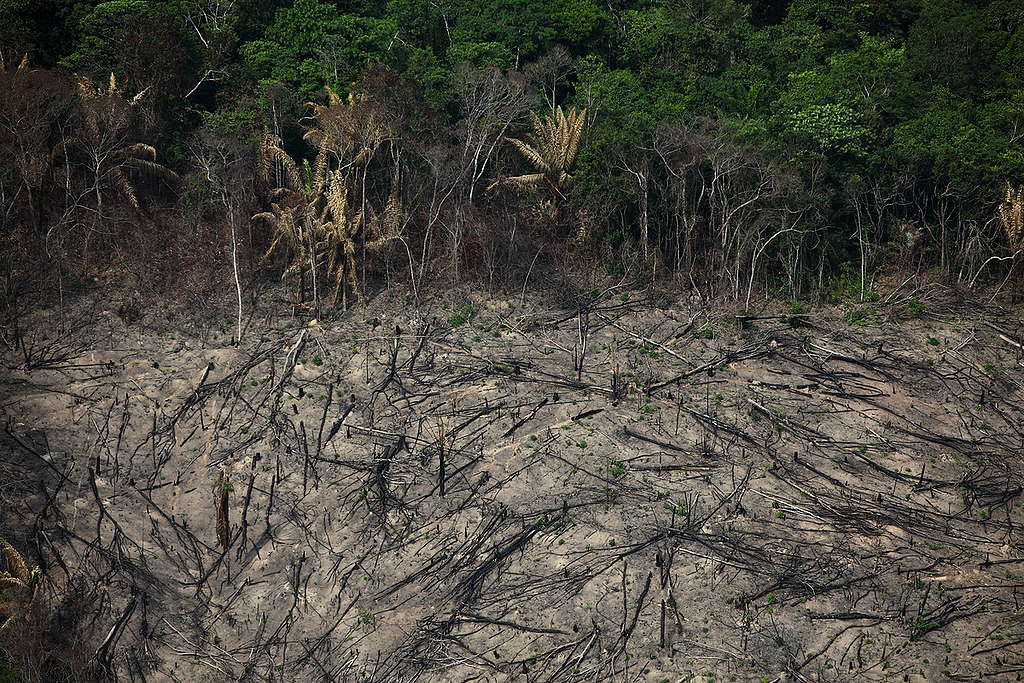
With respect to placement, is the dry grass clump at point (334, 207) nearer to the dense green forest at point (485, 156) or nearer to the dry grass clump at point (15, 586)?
the dense green forest at point (485, 156)

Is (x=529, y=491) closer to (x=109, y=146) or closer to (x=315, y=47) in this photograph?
(x=109, y=146)

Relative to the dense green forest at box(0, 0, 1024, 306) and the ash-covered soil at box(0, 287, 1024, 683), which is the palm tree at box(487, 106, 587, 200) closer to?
the dense green forest at box(0, 0, 1024, 306)

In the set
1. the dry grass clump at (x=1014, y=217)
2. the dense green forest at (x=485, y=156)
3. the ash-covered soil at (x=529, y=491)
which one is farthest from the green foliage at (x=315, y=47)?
the dry grass clump at (x=1014, y=217)

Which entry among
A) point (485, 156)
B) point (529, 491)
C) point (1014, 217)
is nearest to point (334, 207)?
point (485, 156)

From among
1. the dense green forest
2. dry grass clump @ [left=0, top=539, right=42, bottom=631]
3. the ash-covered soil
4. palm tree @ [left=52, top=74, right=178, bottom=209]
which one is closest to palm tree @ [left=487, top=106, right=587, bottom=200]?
the dense green forest

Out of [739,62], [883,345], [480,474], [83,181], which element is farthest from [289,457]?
[739,62]

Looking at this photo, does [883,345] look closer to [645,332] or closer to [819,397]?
[819,397]
